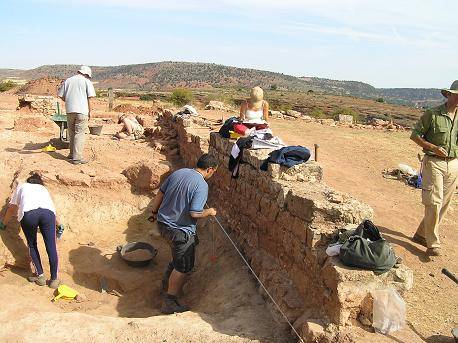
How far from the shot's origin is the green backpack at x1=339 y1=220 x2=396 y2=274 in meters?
3.49

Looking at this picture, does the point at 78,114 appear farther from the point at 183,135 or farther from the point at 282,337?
the point at 282,337

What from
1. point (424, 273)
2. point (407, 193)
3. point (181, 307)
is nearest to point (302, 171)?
point (424, 273)

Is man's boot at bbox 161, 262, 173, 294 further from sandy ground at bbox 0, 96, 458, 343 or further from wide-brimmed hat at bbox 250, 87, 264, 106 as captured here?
wide-brimmed hat at bbox 250, 87, 264, 106

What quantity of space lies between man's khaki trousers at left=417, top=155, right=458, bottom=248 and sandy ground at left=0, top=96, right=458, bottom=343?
13.0 inches

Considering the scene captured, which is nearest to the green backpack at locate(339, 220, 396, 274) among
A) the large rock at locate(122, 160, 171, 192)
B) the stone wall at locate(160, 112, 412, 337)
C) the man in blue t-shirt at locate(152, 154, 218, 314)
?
the stone wall at locate(160, 112, 412, 337)

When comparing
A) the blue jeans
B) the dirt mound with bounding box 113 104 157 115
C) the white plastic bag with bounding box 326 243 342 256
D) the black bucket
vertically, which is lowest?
the black bucket

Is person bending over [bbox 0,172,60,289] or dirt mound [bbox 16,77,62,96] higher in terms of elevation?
dirt mound [bbox 16,77,62,96]

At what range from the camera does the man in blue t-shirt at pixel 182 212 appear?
4852 millimetres

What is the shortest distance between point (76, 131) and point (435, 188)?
6.09 m

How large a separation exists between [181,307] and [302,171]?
7.16 ft

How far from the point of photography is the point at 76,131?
7.98m

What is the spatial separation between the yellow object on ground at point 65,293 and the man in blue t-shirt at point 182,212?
1331 millimetres

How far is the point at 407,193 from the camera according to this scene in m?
8.20

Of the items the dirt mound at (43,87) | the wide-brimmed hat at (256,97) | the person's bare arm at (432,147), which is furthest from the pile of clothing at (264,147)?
the dirt mound at (43,87)
